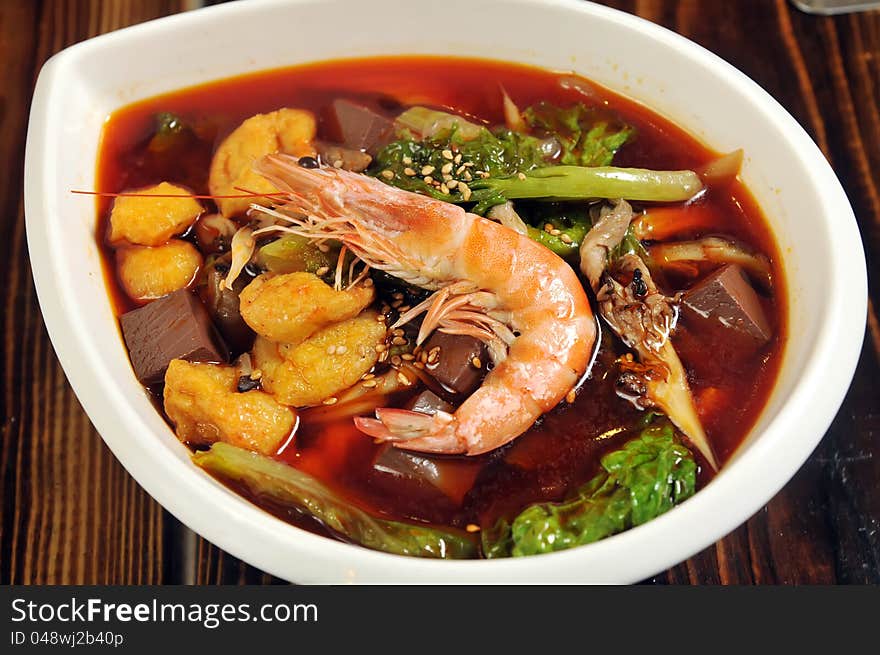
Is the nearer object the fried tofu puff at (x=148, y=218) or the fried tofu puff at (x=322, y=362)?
the fried tofu puff at (x=322, y=362)

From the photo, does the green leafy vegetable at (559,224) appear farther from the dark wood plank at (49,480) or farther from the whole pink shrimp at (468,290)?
the dark wood plank at (49,480)

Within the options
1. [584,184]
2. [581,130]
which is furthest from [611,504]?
[581,130]

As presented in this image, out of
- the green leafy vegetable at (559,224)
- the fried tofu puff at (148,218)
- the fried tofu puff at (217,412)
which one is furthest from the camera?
the fried tofu puff at (148,218)

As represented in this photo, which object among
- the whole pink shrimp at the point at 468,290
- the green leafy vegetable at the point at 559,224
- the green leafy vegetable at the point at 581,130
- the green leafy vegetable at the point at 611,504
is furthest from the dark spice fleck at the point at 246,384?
the green leafy vegetable at the point at 581,130

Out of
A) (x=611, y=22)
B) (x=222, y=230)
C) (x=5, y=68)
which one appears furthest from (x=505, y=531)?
(x=5, y=68)

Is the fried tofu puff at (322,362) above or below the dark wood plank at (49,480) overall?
above

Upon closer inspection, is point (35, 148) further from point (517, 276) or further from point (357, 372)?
point (517, 276)
